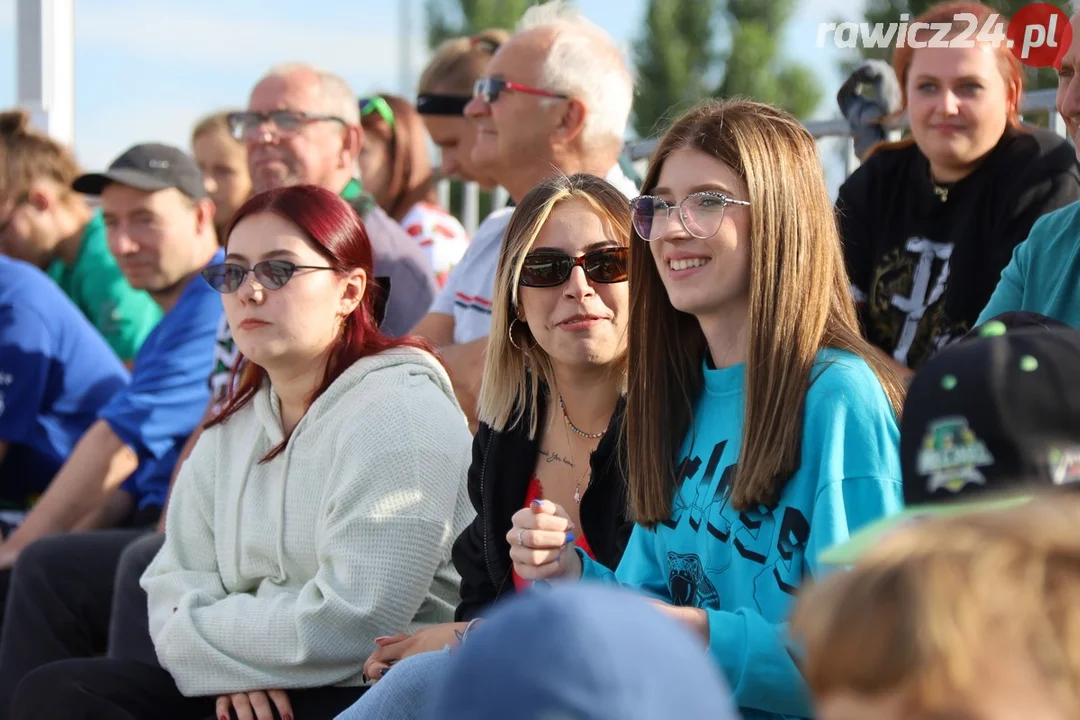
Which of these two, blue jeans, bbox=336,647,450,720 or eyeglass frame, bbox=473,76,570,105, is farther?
eyeglass frame, bbox=473,76,570,105

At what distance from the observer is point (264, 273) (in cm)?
356

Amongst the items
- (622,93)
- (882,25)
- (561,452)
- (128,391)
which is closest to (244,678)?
(561,452)

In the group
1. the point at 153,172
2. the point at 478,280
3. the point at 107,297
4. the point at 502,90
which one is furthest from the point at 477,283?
the point at 107,297

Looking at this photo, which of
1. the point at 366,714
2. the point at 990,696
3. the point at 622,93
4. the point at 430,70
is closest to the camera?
the point at 990,696

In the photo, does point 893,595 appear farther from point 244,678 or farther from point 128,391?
point 128,391

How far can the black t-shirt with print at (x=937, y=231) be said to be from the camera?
346 centimetres

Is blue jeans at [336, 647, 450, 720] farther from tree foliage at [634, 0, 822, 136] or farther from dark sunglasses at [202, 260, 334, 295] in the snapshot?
tree foliage at [634, 0, 822, 136]

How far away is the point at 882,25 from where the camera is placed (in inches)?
164

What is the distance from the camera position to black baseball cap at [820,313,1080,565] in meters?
1.54

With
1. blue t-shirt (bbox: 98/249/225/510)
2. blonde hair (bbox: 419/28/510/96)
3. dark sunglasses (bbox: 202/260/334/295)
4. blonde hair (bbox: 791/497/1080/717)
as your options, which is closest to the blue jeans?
dark sunglasses (bbox: 202/260/334/295)

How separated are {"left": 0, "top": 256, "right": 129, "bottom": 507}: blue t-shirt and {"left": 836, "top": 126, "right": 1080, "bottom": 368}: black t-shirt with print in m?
3.10

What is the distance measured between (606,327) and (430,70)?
2945mm

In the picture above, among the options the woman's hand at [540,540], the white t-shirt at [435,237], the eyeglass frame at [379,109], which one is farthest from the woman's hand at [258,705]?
the eyeglass frame at [379,109]

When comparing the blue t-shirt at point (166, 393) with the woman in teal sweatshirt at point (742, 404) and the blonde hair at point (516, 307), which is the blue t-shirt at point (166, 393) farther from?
the woman in teal sweatshirt at point (742, 404)
